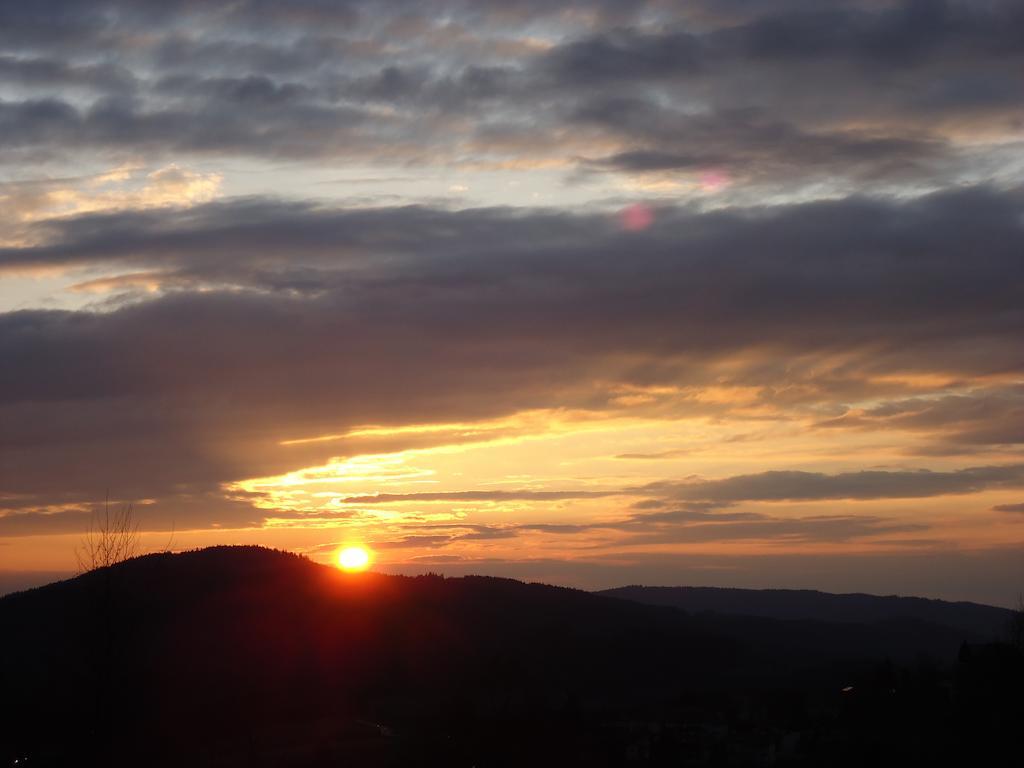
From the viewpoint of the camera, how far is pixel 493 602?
138 metres

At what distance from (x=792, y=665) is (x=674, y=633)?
566 inches

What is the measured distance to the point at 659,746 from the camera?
53031 mm

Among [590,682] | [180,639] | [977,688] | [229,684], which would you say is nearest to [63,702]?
[229,684]

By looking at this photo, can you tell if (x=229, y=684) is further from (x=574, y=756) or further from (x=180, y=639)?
(x=574, y=756)

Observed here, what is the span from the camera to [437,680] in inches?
3693

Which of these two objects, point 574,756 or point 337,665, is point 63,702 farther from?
point 337,665

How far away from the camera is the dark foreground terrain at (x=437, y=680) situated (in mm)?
42781

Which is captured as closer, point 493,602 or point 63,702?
point 63,702

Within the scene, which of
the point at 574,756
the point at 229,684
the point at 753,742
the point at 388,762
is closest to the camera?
the point at 388,762

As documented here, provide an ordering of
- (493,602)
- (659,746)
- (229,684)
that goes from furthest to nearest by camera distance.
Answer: (493,602) → (229,684) → (659,746)

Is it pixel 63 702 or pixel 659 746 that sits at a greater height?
pixel 63 702

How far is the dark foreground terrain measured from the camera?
1684 inches

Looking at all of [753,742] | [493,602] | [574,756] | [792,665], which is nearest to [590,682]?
[493,602]

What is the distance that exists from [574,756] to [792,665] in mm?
100526
